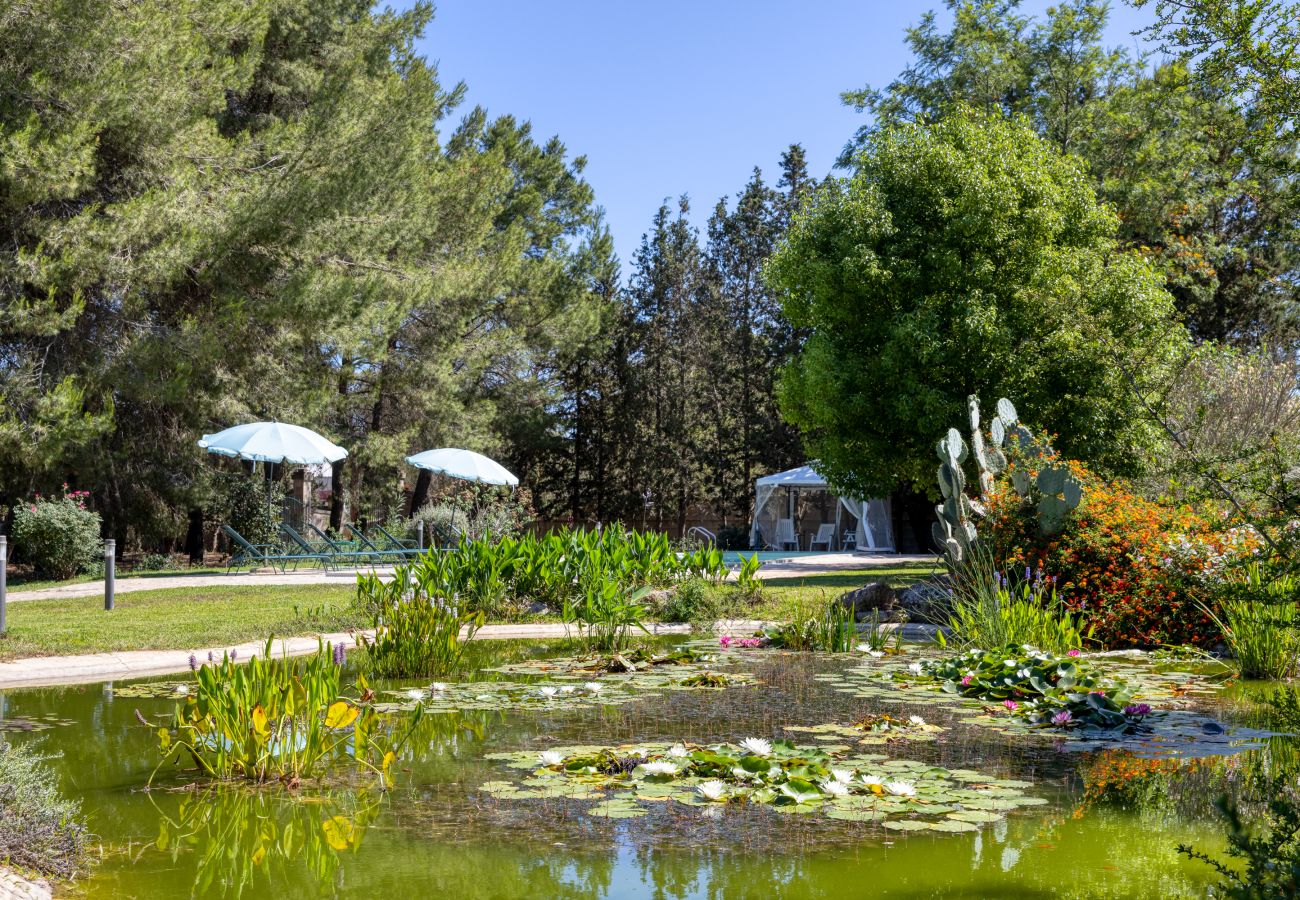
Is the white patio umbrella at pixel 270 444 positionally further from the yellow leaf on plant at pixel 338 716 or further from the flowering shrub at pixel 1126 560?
the yellow leaf on plant at pixel 338 716

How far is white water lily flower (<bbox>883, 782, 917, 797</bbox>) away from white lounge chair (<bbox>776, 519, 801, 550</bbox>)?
87.0 feet

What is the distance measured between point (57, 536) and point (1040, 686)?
13583 millimetres

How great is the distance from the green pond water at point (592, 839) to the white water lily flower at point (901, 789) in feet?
0.78

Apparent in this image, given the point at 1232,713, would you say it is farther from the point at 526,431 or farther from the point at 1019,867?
A: the point at 526,431

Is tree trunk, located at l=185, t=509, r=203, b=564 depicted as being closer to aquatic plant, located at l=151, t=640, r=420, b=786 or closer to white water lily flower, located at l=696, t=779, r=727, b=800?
aquatic plant, located at l=151, t=640, r=420, b=786

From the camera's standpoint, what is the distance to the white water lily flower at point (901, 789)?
3.85 m

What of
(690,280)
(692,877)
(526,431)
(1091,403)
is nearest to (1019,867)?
(692,877)

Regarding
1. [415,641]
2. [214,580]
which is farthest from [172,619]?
[214,580]

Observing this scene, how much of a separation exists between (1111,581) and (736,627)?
3.21 metres

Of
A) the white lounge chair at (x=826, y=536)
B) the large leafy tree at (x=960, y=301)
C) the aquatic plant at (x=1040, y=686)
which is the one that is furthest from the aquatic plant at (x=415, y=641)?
the white lounge chair at (x=826, y=536)

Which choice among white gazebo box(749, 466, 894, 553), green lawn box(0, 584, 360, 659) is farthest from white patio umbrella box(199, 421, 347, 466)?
white gazebo box(749, 466, 894, 553)

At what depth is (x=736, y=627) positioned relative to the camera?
996 cm

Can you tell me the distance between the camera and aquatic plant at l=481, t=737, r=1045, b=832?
378 centimetres

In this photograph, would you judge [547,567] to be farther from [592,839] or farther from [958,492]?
[592,839]
